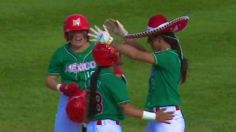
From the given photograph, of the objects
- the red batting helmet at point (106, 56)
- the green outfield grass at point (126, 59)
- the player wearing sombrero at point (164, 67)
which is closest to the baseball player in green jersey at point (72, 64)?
the player wearing sombrero at point (164, 67)

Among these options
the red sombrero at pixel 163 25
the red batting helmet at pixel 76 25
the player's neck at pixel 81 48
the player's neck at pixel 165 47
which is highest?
the red batting helmet at pixel 76 25

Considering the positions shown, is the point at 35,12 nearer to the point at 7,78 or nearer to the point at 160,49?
the point at 7,78

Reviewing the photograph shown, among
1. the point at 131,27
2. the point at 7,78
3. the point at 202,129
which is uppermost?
the point at 131,27

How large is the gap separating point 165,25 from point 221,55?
23.8ft

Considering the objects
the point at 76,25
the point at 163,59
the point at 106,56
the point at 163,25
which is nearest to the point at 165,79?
the point at 163,59

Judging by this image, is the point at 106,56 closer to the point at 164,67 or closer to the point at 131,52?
the point at 131,52

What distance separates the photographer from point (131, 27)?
17.0 meters

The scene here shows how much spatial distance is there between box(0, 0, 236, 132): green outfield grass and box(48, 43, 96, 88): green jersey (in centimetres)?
232

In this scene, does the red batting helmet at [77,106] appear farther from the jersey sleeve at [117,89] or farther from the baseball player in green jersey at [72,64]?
the jersey sleeve at [117,89]

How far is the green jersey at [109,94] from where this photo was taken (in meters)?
7.43

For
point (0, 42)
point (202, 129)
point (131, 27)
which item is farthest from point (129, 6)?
point (202, 129)

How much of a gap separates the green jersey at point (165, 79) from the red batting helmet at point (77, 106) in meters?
0.80

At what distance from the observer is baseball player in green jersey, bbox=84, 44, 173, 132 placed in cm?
743

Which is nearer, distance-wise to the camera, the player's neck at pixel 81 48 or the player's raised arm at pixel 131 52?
the player's raised arm at pixel 131 52
